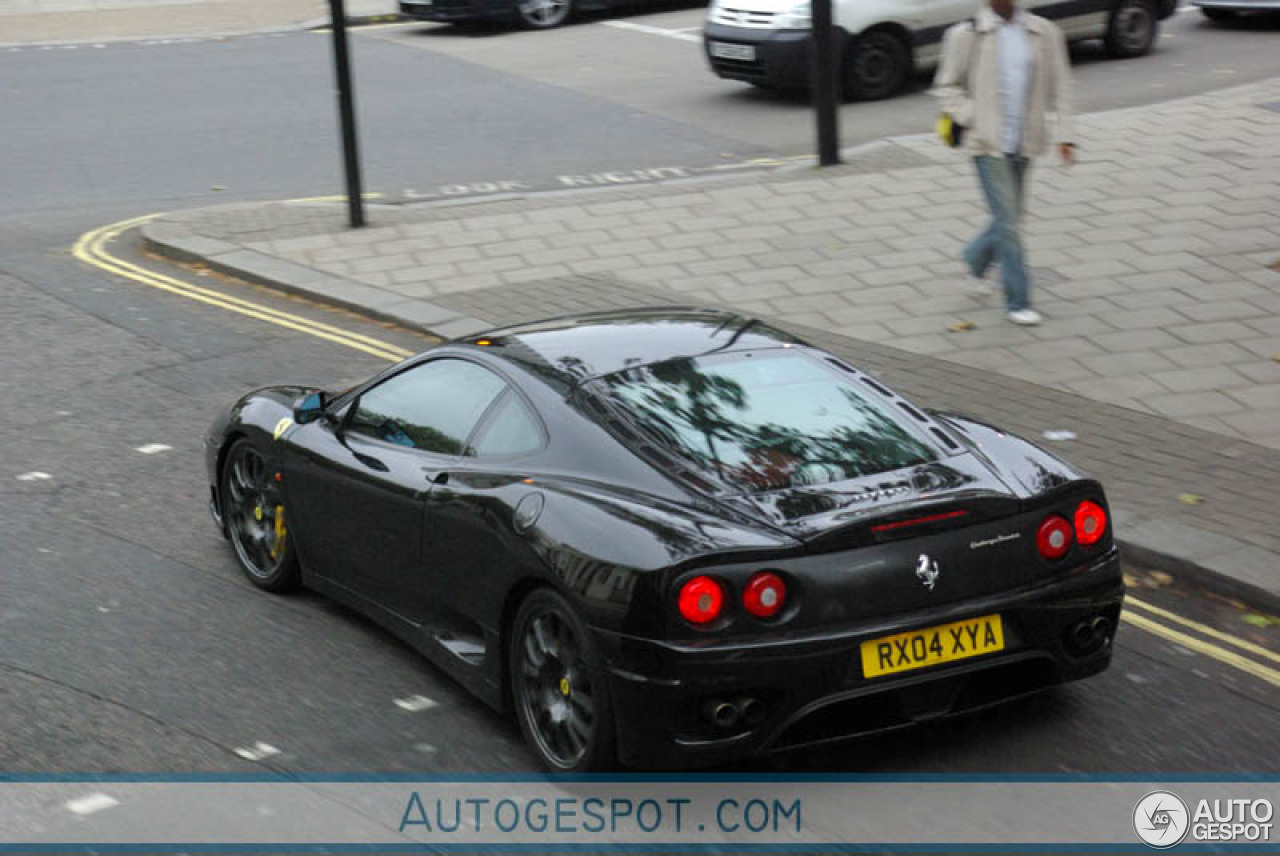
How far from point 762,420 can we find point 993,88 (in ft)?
18.4

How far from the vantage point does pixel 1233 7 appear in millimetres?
22109

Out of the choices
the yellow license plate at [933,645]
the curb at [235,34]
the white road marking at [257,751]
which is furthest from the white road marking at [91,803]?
the curb at [235,34]

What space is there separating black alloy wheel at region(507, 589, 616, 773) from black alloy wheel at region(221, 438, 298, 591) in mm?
1844

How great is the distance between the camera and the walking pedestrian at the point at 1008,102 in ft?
34.9

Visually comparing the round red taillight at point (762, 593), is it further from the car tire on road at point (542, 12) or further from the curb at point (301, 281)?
the car tire on road at point (542, 12)

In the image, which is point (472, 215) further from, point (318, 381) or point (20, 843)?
point (20, 843)

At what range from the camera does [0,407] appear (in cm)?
1013

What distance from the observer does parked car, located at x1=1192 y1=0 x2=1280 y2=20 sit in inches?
854

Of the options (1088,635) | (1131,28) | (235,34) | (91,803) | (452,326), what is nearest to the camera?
(91,803)

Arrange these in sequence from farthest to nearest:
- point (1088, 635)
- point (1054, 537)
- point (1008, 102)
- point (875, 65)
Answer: point (875, 65) → point (1008, 102) → point (1088, 635) → point (1054, 537)

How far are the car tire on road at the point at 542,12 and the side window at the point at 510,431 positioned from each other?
66.3ft

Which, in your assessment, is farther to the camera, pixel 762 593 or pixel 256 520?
pixel 256 520

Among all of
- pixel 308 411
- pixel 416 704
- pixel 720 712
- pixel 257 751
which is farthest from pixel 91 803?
pixel 308 411

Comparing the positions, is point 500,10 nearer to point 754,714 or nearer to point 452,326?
point 452,326
